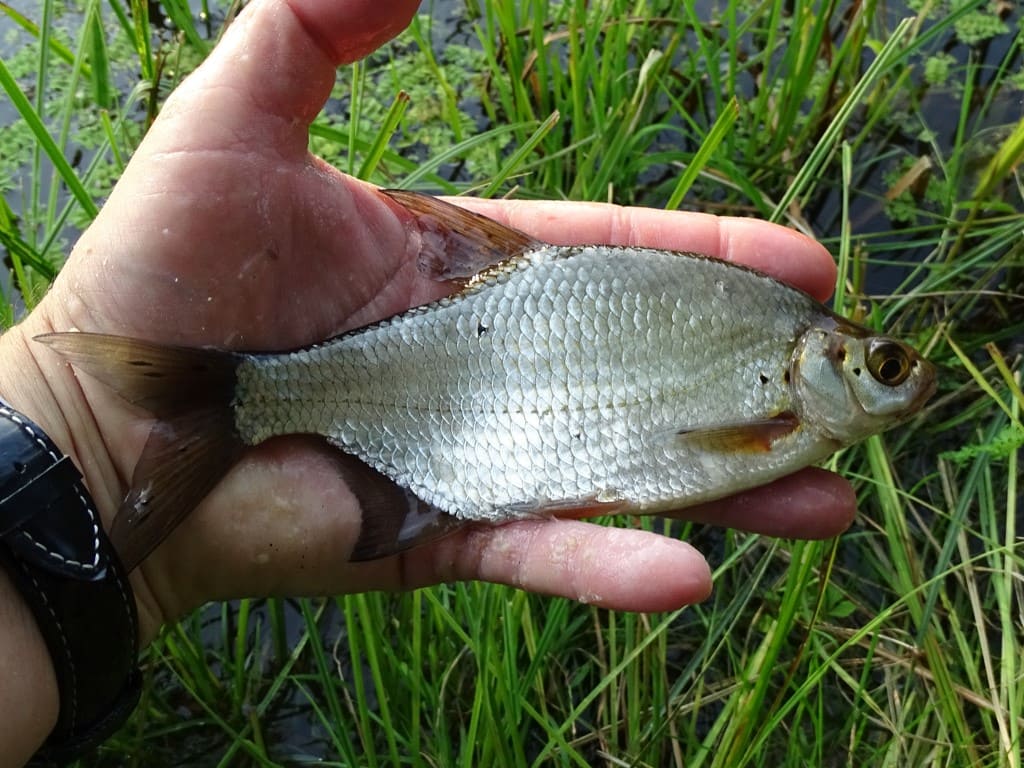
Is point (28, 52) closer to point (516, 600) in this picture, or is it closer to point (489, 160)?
point (489, 160)

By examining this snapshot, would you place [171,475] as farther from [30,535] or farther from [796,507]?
[796,507]

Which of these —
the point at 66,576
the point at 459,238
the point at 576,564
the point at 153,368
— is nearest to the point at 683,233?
the point at 459,238

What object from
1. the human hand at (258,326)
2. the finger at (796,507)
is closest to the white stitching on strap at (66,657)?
the human hand at (258,326)

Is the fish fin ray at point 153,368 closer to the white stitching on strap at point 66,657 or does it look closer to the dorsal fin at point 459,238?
the white stitching on strap at point 66,657

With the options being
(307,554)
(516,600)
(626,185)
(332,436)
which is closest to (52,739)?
(307,554)

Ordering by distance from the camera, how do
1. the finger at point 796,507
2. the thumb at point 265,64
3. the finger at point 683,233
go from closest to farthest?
the thumb at point 265,64 < the finger at point 796,507 < the finger at point 683,233

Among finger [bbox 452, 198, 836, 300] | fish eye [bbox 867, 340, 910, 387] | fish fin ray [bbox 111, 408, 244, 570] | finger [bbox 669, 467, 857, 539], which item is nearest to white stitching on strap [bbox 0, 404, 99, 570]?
fish fin ray [bbox 111, 408, 244, 570]
